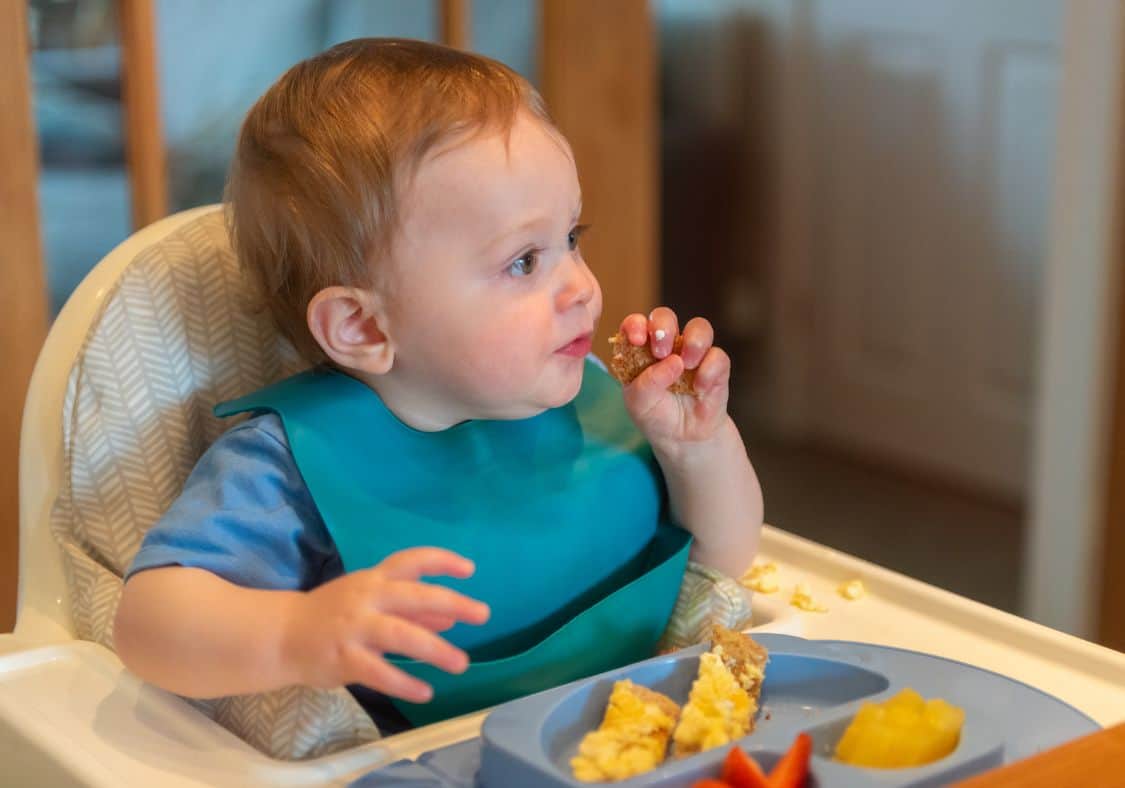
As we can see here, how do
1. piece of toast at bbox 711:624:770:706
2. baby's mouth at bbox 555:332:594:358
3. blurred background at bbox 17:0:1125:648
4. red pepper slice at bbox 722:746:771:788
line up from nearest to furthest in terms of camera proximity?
red pepper slice at bbox 722:746:771:788, piece of toast at bbox 711:624:770:706, baby's mouth at bbox 555:332:594:358, blurred background at bbox 17:0:1125:648

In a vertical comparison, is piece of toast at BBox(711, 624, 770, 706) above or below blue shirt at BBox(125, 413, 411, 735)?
below

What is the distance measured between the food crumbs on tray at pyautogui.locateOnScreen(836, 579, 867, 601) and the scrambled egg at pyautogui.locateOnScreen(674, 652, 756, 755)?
194mm

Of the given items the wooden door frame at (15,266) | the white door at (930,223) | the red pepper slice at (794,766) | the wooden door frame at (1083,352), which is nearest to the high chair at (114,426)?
the red pepper slice at (794,766)

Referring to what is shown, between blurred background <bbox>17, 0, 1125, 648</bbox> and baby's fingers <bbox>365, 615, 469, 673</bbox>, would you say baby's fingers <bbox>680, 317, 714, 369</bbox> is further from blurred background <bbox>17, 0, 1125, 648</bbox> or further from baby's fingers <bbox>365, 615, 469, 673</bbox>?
blurred background <bbox>17, 0, 1125, 648</bbox>

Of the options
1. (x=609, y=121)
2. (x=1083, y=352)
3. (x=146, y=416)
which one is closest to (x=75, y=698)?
(x=146, y=416)

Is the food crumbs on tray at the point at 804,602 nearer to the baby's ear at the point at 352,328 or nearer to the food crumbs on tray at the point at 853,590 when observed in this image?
the food crumbs on tray at the point at 853,590

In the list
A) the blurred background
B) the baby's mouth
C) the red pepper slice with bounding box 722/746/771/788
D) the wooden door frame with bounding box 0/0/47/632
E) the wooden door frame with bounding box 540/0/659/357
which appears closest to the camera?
the red pepper slice with bounding box 722/746/771/788

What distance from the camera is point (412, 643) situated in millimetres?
617

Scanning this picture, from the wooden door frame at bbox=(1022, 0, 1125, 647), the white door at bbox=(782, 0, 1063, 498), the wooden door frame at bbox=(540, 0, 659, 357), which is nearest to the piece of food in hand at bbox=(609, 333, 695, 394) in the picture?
the wooden door frame at bbox=(540, 0, 659, 357)

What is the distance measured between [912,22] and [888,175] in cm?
28

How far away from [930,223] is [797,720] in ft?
6.87

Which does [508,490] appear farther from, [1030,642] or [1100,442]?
[1100,442]

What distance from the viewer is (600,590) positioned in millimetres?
860

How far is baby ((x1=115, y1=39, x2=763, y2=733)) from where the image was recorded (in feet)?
2.59
